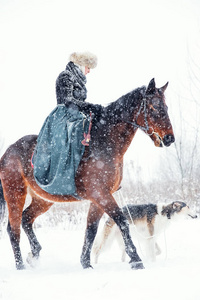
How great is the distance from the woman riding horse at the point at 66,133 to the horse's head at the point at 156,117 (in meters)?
0.64

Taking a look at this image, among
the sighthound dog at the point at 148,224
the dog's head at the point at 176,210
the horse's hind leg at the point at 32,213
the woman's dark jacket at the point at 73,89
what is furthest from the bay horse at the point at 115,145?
the dog's head at the point at 176,210

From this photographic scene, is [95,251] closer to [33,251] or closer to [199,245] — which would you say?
[33,251]

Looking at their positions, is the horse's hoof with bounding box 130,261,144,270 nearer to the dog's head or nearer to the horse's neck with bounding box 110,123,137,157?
the horse's neck with bounding box 110,123,137,157

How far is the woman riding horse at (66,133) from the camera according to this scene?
3504 mm

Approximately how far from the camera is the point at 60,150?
144 inches

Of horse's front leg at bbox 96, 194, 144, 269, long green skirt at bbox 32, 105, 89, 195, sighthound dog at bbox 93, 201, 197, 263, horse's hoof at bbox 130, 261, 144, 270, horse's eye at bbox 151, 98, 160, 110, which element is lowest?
sighthound dog at bbox 93, 201, 197, 263

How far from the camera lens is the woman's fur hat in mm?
3982

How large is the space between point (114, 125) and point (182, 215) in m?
4.12

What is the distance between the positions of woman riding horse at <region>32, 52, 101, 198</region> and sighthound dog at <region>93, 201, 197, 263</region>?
2.54 metres

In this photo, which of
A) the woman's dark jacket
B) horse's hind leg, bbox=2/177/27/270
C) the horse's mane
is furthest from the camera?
horse's hind leg, bbox=2/177/27/270

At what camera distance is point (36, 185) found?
4.05 metres

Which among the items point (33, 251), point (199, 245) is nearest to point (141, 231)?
point (199, 245)

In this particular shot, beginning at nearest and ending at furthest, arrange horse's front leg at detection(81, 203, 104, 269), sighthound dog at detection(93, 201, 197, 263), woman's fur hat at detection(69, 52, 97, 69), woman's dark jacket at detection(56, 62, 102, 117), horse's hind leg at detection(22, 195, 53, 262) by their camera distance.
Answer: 1. woman's dark jacket at detection(56, 62, 102, 117)
2. horse's front leg at detection(81, 203, 104, 269)
3. woman's fur hat at detection(69, 52, 97, 69)
4. horse's hind leg at detection(22, 195, 53, 262)
5. sighthound dog at detection(93, 201, 197, 263)

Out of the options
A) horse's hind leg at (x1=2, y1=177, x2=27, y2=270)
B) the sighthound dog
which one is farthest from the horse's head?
the sighthound dog
